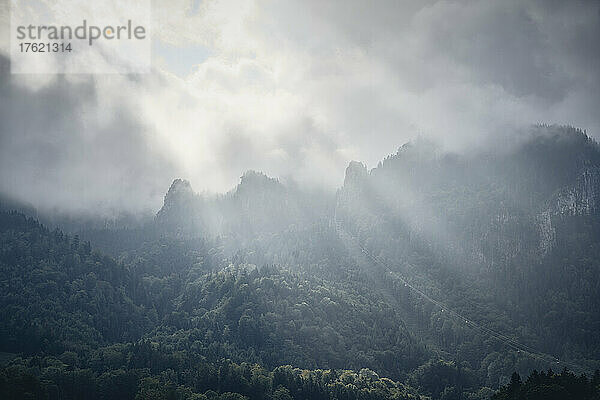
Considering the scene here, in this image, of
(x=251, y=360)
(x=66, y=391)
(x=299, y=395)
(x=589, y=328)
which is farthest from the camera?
(x=589, y=328)

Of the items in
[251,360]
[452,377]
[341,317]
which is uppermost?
[341,317]

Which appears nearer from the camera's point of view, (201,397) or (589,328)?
(201,397)

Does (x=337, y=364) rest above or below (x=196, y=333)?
below

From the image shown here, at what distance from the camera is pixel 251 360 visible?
557 feet

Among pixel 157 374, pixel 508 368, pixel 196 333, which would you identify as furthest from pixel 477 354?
pixel 157 374

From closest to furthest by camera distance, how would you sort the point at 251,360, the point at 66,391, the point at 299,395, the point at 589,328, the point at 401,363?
the point at 66,391 < the point at 299,395 < the point at 251,360 < the point at 401,363 < the point at 589,328

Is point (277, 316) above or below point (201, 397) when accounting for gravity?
above

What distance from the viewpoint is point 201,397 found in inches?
4865

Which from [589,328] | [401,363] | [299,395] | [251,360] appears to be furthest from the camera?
[589,328]

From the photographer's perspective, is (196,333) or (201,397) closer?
(201,397)

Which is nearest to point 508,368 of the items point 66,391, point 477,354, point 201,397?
point 477,354

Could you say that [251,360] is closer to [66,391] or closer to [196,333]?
[196,333]

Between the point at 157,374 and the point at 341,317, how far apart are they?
275ft

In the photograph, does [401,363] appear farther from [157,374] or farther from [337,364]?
[157,374]
